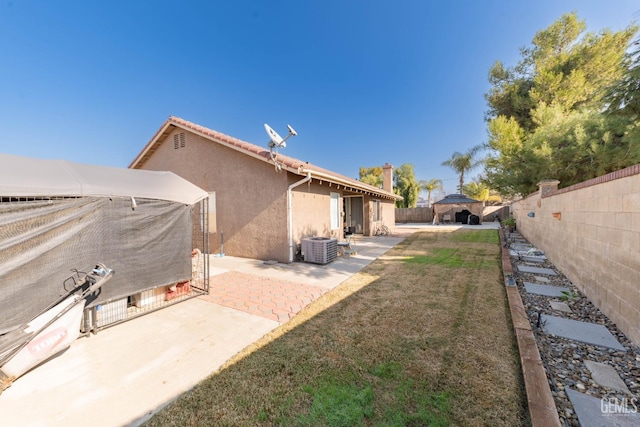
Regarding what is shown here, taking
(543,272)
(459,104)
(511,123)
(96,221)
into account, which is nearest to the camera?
(96,221)

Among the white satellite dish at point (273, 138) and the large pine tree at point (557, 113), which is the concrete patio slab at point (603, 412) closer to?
the white satellite dish at point (273, 138)

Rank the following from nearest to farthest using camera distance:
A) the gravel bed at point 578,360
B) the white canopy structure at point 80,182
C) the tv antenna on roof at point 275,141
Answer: the gravel bed at point 578,360, the white canopy structure at point 80,182, the tv antenna on roof at point 275,141

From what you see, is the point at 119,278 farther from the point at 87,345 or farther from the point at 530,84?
the point at 530,84

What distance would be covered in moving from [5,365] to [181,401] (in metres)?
1.91

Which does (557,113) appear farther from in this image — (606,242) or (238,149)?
(238,149)

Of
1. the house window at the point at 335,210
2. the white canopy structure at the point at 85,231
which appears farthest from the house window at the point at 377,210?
the white canopy structure at the point at 85,231

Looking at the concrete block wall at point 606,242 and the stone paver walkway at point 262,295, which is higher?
the concrete block wall at point 606,242

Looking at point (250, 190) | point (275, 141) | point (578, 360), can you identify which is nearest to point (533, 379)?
point (578, 360)

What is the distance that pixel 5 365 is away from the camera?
2434mm

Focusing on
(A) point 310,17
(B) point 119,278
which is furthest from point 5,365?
(A) point 310,17

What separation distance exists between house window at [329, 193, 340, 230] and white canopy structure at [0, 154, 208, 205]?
656 centimetres

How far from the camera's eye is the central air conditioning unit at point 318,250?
760 centimetres

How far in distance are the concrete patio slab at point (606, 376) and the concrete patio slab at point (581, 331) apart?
1.90ft

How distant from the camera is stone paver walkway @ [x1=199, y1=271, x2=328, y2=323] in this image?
4.31 m
